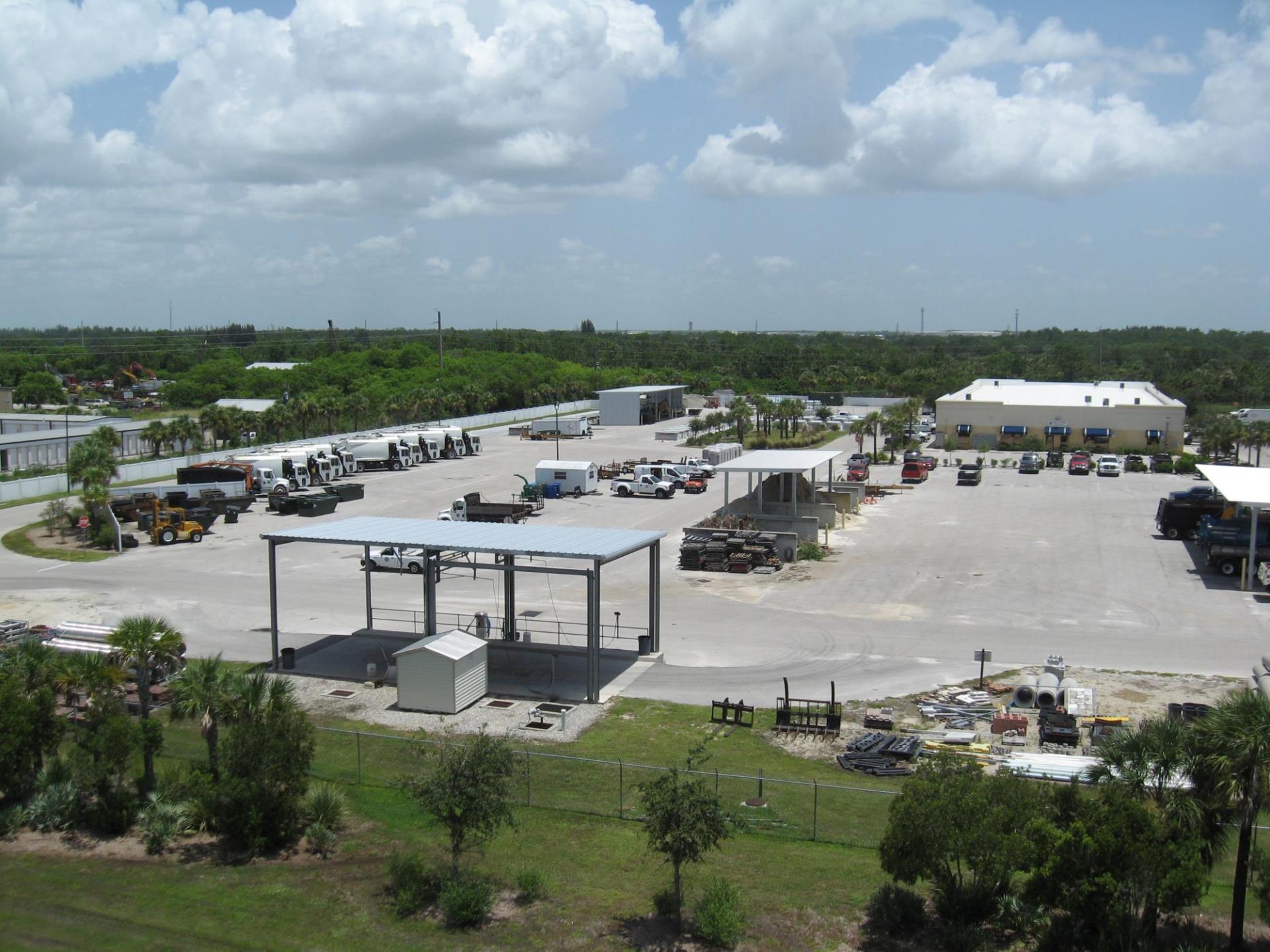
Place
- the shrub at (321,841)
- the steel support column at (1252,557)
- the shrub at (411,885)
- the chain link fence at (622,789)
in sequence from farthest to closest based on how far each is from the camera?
the steel support column at (1252,557)
the chain link fence at (622,789)
the shrub at (321,841)
the shrub at (411,885)

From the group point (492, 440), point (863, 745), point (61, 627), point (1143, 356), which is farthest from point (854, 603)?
point (1143, 356)

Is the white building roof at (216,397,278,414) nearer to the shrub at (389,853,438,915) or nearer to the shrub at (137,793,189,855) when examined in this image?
the shrub at (137,793,189,855)

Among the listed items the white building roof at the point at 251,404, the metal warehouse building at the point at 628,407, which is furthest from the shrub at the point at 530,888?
the metal warehouse building at the point at 628,407

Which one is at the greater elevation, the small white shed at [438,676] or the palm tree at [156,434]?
the palm tree at [156,434]

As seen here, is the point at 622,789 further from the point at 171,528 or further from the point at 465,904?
the point at 171,528

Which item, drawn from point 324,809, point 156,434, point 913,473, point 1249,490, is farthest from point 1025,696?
point 156,434

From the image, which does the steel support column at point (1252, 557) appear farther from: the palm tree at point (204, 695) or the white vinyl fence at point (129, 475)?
the white vinyl fence at point (129, 475)
